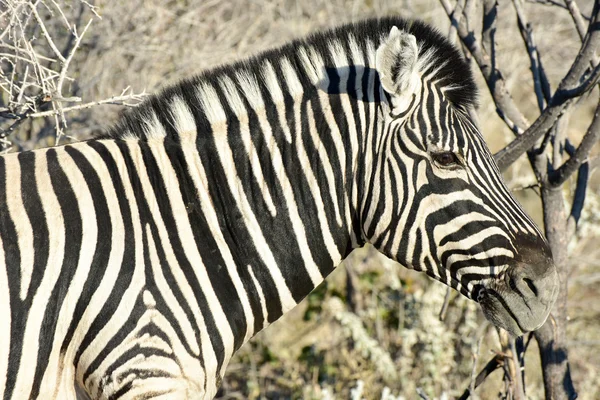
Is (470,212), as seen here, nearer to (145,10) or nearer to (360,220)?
(360,220)

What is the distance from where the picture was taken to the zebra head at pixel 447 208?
286cm

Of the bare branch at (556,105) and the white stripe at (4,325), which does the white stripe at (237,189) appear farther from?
the bare branch at (556,105)

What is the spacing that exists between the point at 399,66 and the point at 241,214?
38.3 inches

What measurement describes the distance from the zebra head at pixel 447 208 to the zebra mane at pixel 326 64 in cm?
10

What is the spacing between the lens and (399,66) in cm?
290

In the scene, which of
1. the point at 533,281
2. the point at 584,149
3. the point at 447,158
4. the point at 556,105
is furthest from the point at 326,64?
the point at 584,149

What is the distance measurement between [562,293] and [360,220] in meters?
1.57

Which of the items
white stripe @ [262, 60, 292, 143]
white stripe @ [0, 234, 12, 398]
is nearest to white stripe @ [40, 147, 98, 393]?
white stripe @ [0, 234, 12, 398]

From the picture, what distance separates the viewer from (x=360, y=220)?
3.11 m

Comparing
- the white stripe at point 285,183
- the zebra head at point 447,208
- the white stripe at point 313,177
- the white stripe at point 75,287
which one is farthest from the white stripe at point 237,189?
the white stripe at point 75,287

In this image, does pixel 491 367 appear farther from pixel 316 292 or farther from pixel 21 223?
pixel 316 292

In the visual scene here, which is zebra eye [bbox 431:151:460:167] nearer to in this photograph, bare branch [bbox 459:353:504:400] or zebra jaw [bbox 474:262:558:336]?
zebra jaw [bbox 474:262:558:336]

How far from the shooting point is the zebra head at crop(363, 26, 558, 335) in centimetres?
286

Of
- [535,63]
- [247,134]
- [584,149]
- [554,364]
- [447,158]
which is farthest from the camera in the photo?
[535,63]
